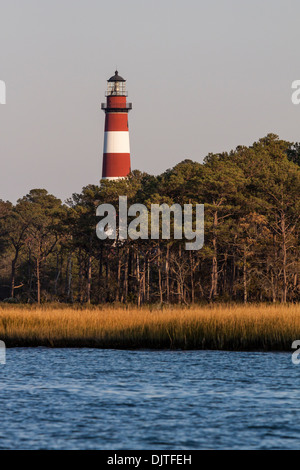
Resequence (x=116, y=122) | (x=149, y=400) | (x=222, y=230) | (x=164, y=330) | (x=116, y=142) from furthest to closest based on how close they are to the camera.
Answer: (x=116, y=122), (x=116, y=142), (x=222, y=230), (x=164, y=330), (x=149, y=400)

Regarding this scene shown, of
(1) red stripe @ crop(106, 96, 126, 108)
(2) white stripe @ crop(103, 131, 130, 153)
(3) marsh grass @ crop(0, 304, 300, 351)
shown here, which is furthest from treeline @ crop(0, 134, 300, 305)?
(3) marsh grass @ crop(0, 304, 300, 351)

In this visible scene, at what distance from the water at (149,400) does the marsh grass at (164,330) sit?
0.81m

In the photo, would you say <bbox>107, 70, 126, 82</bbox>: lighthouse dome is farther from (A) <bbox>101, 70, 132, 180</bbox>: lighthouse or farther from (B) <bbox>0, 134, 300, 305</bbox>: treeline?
(B) <bbox>0, 134, 300, 305</bbox>: treeline

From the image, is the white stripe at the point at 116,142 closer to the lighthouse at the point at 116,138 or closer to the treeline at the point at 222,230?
the lighthouse at the point at 116,138

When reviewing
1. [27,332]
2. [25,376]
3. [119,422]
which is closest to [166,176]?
[27,332]

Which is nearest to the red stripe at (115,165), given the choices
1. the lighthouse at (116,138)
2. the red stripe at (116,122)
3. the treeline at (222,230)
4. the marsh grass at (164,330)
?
the lighthouse at (116,138)

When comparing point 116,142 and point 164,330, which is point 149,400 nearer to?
point 164,330

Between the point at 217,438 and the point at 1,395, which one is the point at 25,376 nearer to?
the point at 1,395

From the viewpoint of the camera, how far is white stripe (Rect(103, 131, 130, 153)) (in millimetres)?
75750

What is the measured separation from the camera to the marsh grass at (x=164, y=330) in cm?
3125

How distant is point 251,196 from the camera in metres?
59.8

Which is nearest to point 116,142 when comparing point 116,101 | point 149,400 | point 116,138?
point 116,138

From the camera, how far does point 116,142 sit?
249ft

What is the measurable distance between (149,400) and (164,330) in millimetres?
10298
